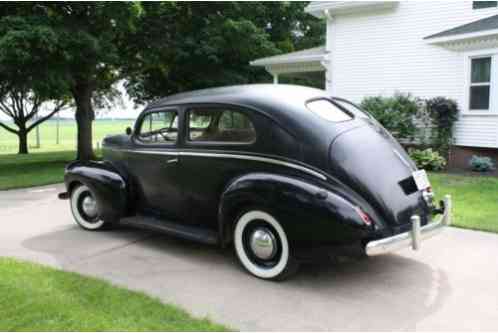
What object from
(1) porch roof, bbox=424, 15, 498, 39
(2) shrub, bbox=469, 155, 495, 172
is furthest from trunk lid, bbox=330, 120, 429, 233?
(1) porch roof, bbox=424, 15, 498, 39

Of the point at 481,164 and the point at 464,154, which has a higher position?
the point at 464,154

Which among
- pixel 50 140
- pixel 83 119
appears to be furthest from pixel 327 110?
pixel 50 140

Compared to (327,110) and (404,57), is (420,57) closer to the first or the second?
(404,57)

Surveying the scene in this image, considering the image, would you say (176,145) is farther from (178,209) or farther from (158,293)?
(158,293)

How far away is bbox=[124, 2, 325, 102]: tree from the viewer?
15.6 meters

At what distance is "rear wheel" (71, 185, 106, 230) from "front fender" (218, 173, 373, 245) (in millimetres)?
2514

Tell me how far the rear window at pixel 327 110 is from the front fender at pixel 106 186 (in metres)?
2.59

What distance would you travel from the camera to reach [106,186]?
531 cm

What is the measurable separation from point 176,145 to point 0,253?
240 centimetres

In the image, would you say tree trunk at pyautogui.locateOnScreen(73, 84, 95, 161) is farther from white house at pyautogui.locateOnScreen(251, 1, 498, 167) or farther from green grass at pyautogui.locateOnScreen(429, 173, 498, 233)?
green grass at pyautogui.locateOnScreen(429, 173, 498, 233)

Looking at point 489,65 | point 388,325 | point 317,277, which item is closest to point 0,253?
point 317,277

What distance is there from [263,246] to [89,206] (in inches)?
117

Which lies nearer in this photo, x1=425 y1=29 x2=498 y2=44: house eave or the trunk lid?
the trunk lid

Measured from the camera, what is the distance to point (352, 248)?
355 cm
